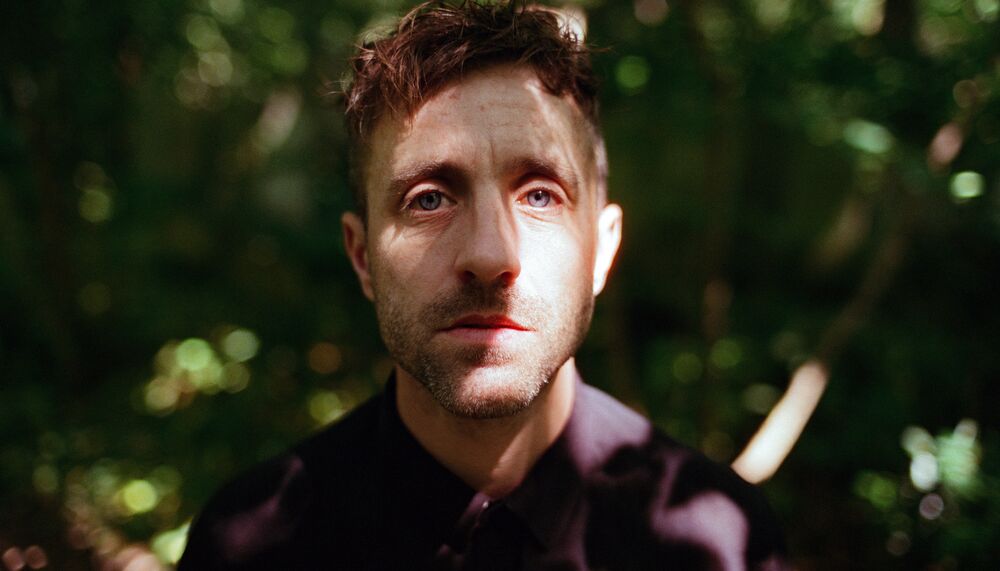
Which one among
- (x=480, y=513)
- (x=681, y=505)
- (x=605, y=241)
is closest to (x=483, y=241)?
(x=605, y=241)

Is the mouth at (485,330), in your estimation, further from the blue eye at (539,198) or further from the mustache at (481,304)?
the blue eye at (539,198)

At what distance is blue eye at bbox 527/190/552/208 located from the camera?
1.97m

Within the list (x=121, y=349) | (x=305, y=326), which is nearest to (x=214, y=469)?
(x=305, y=326)

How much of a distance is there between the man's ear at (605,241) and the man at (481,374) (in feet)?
0.04

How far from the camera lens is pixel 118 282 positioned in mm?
6207

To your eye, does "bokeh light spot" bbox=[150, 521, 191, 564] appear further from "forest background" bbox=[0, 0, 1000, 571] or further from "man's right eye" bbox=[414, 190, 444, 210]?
"man's right eye" bbox=[414, 190, 444, 210]

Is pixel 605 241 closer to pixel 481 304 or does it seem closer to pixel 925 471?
pixel 481 304

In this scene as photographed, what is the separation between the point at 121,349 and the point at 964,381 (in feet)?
18.9

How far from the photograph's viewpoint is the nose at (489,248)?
180 centimetres

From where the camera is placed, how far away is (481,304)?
1830 mm

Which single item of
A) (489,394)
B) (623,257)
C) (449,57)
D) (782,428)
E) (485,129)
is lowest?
(623,257)

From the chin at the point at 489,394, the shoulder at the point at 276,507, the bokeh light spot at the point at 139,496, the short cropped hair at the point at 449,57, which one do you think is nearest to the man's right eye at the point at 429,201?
the short cropped hair at the point at 449,57

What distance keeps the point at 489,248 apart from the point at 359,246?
2.07ft

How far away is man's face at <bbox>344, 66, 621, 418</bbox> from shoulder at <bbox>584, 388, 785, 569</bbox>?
446 millimetres
